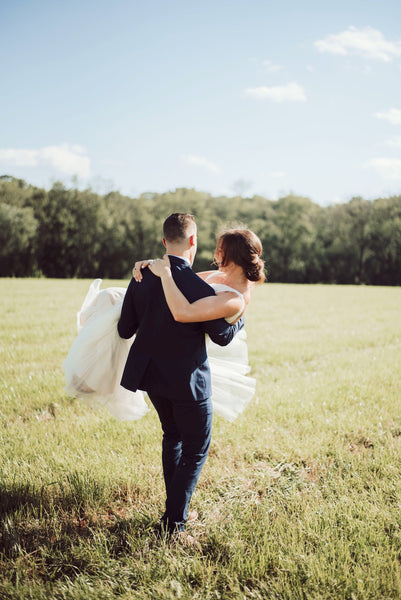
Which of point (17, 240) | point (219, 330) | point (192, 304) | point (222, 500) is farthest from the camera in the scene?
point (17, 240)

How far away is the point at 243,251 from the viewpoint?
3031mm

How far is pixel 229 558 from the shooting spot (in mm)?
3129

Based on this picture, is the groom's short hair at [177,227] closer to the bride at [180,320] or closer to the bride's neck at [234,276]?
the bride at [180,320]

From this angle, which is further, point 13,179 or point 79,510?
point 13,179

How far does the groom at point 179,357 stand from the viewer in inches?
118

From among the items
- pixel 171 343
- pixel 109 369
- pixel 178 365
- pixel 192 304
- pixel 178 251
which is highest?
pixel 178 251

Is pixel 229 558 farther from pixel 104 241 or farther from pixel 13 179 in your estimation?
pixel 13 179

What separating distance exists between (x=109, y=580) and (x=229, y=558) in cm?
88

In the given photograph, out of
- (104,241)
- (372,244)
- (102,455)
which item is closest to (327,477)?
(102,455)

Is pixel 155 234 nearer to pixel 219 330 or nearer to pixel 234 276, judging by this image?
pixel 234 276

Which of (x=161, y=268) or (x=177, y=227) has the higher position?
(x=177, y=227)

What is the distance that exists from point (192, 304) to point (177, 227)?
577 millimetres

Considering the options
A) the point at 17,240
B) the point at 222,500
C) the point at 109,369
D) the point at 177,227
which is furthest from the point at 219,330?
the point at 17,240

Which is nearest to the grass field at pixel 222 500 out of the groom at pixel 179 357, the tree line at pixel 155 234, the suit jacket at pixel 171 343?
the groom at pixel 179 357
